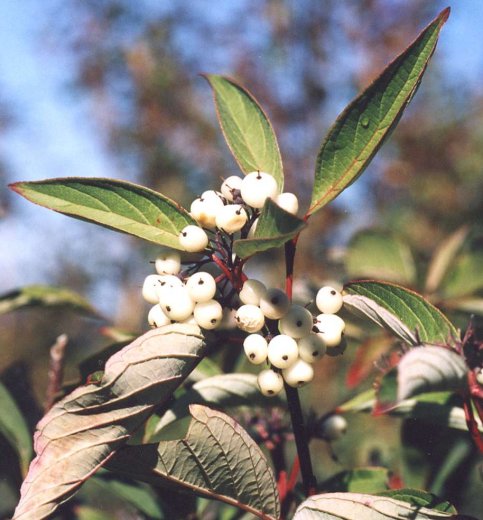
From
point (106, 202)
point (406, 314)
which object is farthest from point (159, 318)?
point (406, 314)

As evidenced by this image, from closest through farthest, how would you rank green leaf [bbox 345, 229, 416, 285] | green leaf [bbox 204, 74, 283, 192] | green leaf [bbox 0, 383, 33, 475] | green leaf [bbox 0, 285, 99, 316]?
1. green leaf [bbox 204, 74, 283, 192]
2. green leaf [bbox 0, 383, 33, 475]
3. green leaf [bbox 0, 285, 99, 316]
4. green leaf [bbox 345, 229, 416, 285]

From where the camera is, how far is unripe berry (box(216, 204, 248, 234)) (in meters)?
0.64

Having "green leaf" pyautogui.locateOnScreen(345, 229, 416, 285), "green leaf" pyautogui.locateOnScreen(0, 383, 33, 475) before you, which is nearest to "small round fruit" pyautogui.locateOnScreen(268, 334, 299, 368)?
"green leaf" pyautogui.locateOnScreen(0, 383, 33, 475)

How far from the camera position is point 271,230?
Result: 55cm

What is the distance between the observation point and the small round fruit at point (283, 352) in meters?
0.61

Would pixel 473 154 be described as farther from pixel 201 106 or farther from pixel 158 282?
pixel 158 282

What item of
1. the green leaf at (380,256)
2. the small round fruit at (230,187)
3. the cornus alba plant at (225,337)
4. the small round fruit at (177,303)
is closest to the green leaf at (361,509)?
the cornus alba plant at (225,337)

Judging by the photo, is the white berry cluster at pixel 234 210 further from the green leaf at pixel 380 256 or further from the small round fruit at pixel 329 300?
the green leaf at pixel 380 256

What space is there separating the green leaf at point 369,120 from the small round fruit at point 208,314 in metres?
0.15

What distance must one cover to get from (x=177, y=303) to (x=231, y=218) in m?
0.11

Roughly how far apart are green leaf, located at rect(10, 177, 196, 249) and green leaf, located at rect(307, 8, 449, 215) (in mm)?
166

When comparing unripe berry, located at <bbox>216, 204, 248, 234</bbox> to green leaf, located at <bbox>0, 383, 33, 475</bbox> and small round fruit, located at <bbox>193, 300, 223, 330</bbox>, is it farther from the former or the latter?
green leaf, located at <bbox>0, 383, 33, 475</bbox>

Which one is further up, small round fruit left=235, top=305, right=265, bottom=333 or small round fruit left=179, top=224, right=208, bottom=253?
small round fruit left=179, top=224, right=208, bottom=253

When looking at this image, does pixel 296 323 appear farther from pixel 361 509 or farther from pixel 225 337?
pixel 361 509
